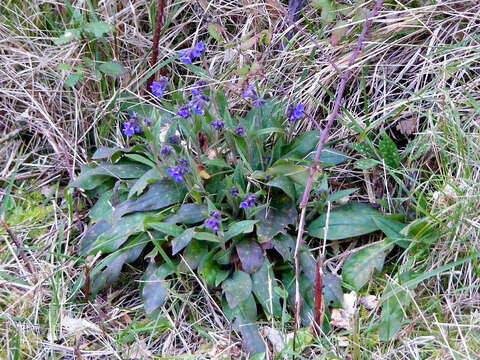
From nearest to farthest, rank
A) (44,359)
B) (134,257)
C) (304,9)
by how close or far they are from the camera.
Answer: (44,359) → (134,257) → (304,9)

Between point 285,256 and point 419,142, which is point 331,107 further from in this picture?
point 285,256

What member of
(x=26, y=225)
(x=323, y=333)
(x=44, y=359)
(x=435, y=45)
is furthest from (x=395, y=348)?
(x=26, y=225)

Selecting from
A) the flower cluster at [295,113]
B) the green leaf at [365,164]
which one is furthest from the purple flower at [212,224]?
the green leaf at [365,164]

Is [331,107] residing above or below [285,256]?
above

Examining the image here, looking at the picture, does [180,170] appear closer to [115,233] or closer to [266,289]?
[115,233]

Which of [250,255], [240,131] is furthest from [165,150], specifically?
[250,255]

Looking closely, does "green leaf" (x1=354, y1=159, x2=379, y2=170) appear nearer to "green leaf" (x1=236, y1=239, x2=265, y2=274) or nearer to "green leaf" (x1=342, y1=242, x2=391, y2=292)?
"green leaf" (x1=342, y1=242, x2=391, y2=292)

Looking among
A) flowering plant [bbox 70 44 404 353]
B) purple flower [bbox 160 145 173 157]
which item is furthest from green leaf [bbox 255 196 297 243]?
purple flower [bbox 160 145 173 157]
